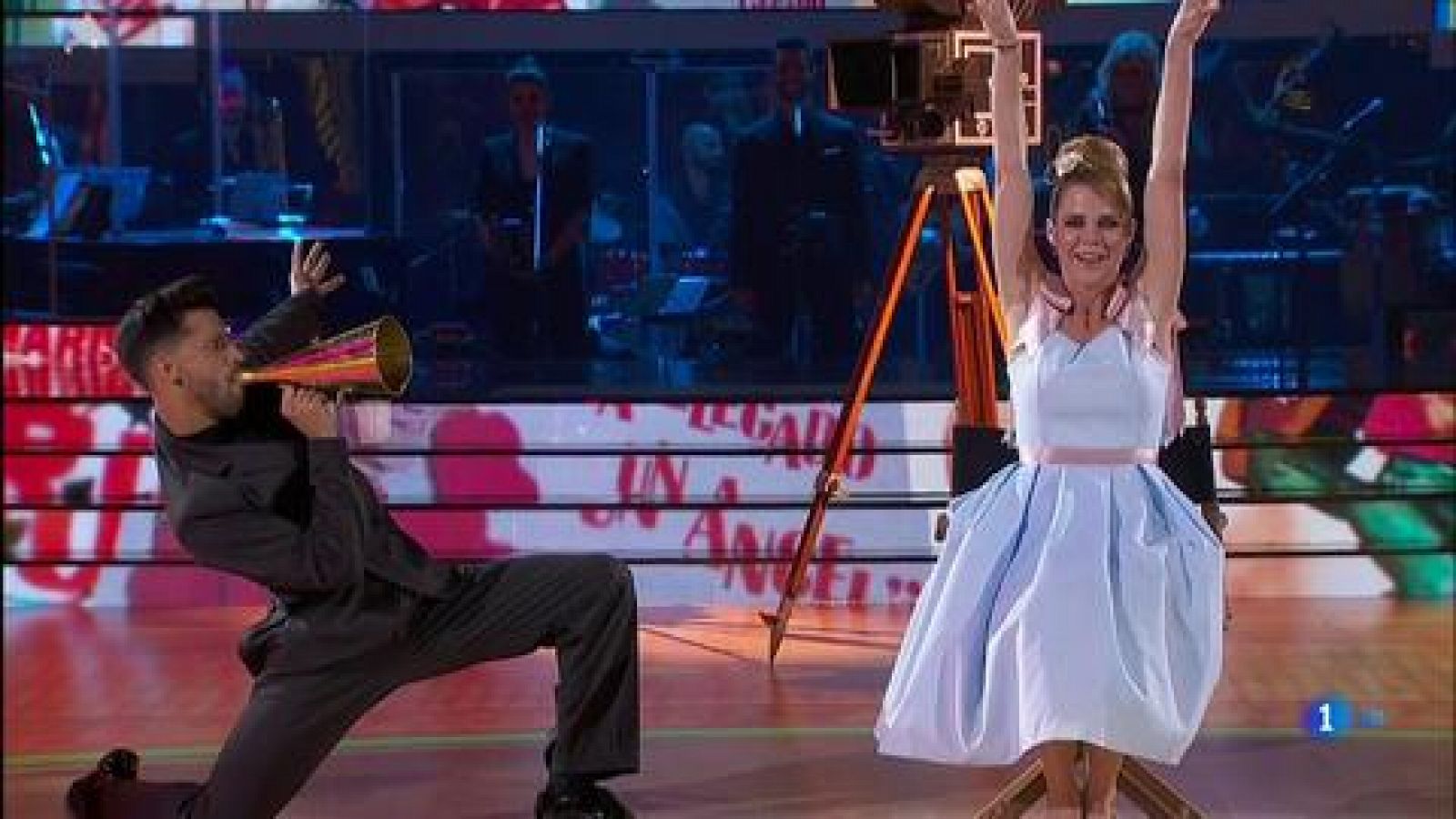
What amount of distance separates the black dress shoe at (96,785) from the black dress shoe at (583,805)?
0.77 meters

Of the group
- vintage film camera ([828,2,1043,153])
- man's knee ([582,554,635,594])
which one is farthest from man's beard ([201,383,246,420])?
vintage film camera ([828,2,1043,153])

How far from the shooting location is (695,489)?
24.6ft

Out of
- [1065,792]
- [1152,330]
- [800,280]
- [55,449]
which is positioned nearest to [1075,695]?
[1065,792]

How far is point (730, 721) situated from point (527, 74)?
3069 millimetres

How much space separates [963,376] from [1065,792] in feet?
6.04

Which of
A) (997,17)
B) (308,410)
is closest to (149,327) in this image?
(308,410)

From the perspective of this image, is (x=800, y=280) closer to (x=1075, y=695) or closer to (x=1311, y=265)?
(x=1311, y=265)

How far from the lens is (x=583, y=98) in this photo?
7.56 meters

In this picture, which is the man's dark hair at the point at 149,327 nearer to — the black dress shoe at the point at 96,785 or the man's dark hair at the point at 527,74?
the black dress shoe at the point at 96,785

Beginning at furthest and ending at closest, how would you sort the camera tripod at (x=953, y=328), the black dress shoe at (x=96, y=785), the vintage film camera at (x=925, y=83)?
1. the camera tripod at (x=953, y=328)
2. the vintage film camera at (x=925, y=83)
3. the black dress shoe at (x=96, y=785)

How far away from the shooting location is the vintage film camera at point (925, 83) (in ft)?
17.1

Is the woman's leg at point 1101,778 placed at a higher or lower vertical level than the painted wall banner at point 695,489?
lower

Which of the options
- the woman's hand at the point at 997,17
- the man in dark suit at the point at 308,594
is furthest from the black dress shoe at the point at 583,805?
the woman's hand at the point at 997,17

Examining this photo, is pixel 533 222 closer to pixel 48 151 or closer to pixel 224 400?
pixel 48 151
